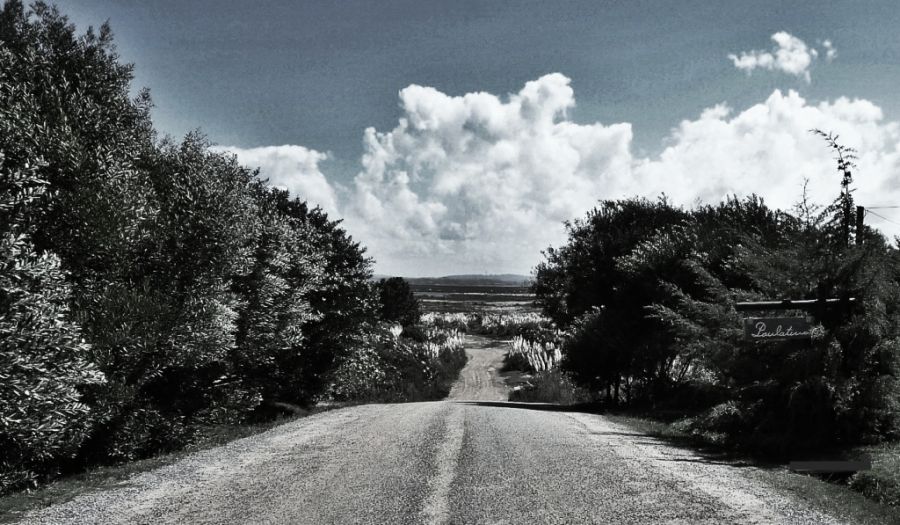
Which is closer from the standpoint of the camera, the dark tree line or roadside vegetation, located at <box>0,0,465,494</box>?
roadside vegetation, located at <box>0,0,465,494</box>

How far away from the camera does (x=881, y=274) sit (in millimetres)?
11922

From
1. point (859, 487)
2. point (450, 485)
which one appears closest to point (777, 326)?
point (859, 487)

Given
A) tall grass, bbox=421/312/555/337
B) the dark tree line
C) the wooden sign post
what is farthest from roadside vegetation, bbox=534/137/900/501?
tall grass, bbox=421/312/555/337

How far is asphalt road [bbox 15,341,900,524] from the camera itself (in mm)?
7836

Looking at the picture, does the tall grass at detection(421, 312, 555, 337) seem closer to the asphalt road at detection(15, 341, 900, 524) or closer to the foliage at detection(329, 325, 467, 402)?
the foliage at detection(329, 325, 467, 402)

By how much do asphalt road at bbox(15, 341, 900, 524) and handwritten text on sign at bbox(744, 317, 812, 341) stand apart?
7.63 feet

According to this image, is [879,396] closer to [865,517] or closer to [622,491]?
[865,517]

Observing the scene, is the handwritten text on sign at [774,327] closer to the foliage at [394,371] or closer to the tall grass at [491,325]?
the foliage at [394,371]

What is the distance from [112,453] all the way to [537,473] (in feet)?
27.3

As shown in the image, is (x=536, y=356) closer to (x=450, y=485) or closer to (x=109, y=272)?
(x=109, y=272)

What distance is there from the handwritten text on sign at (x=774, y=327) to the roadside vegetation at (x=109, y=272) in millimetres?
10660

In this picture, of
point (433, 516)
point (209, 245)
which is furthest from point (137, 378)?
point (433, 516)

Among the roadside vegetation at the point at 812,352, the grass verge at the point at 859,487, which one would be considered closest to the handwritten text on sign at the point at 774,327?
the roadside vegetation at the point at 812,352

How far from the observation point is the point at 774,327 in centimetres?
1104
